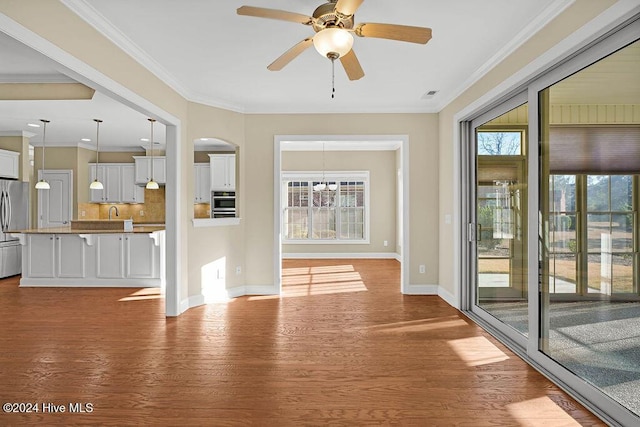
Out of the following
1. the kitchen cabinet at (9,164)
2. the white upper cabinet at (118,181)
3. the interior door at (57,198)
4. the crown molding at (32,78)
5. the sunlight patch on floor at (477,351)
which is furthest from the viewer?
the white upper cabinet at (118,181)

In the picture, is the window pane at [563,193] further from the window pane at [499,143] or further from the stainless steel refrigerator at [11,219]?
the stainless steel refrigerator at [11,219]

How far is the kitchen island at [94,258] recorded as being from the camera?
5758mm

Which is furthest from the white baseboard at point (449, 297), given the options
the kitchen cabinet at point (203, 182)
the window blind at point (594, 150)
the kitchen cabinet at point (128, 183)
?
the kitchen cabinet at point (128, 183)

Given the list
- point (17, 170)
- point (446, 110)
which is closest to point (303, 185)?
point (446, 110)

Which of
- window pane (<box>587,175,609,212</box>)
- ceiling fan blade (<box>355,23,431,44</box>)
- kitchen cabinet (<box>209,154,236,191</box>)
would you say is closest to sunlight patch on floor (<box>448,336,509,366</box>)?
window pane (<box>587,175,609,212</box>)

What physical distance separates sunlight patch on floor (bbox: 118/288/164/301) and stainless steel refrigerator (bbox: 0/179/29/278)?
2853mm

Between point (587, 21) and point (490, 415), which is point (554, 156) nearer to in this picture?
point (587, 21)

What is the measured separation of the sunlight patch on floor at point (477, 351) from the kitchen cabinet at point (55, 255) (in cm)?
562

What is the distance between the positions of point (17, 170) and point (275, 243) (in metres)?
5.56

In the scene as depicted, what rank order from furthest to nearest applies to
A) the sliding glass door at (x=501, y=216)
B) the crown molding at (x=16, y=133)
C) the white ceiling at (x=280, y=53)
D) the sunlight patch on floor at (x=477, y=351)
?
the crown molding at (x=16, y=133) → the sliding glass door at (x=501, y=216) → the sunlight patch on floor at (x=477, y=351) → the white ceiling at (x=280, y=53)

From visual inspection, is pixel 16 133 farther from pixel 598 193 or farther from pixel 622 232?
pixel 622 232

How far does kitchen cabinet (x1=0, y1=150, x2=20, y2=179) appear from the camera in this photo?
21.7ft

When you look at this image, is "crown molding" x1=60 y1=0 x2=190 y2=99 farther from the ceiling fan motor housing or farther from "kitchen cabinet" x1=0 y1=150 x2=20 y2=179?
"kitchen cabinet" x1=0 y1=150 x2=20 y2=179

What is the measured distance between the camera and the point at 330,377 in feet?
8.91
